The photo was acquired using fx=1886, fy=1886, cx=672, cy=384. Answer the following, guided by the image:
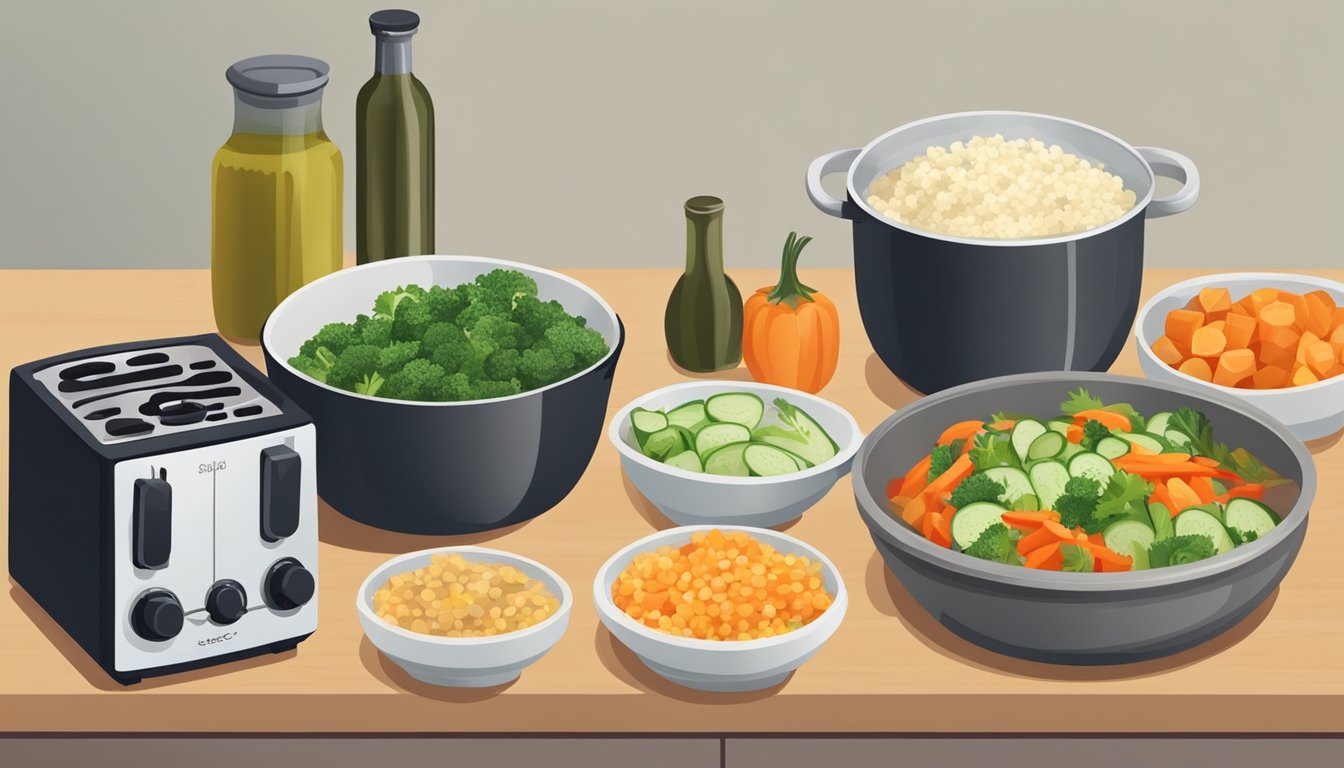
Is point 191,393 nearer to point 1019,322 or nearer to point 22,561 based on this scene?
point 22,561

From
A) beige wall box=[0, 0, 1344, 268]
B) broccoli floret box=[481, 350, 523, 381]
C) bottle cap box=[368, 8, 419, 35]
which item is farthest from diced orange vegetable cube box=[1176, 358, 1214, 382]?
beige wall box=[0, 0, 1344, 268]

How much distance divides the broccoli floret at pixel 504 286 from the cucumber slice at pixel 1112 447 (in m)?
0.66

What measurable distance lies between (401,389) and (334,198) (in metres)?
0.51

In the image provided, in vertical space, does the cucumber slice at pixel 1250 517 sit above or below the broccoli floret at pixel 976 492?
below

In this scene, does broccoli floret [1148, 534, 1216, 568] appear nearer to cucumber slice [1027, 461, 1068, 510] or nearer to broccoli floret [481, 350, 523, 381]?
cucumber slice [1027, 461, 1068, 510]

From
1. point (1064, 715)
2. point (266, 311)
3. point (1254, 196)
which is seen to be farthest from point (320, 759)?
point (1254, 196)

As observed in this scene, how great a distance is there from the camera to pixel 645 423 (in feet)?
6.66

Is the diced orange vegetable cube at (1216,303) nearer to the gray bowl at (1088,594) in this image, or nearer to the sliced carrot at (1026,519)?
the gray bowl at (1088,594)

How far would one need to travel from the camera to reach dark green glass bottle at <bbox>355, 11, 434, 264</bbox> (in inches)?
90.5

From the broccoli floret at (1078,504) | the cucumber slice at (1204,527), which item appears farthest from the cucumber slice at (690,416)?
the cucumber slice at (1204,527)

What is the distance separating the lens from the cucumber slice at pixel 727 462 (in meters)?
1.97

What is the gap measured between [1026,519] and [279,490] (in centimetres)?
68

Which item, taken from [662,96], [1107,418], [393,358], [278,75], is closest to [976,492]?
[1107,418]

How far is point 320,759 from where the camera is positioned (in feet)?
6.50
